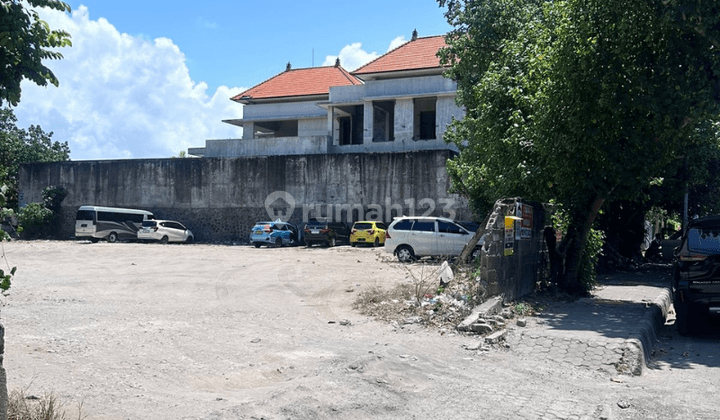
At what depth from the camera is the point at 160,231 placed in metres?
34.8

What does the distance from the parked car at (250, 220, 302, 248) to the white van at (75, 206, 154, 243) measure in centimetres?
915

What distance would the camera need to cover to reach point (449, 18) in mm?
20312

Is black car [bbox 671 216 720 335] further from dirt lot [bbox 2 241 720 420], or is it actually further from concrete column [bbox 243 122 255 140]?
concrete column [bbox 243 122 255 140]

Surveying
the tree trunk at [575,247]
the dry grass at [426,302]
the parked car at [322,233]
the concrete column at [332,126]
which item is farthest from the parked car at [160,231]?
the tree trunk at [575,247]

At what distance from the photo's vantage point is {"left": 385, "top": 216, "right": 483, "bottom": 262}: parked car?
855 inches

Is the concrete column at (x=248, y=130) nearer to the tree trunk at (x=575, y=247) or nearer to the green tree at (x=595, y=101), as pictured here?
the green tree at (x=595, y=101)

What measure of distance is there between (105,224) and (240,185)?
8.38 metres

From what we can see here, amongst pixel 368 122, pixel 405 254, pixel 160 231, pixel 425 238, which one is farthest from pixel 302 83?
pixel 425 238

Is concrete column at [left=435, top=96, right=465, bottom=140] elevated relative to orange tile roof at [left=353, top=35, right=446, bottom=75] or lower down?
lower down

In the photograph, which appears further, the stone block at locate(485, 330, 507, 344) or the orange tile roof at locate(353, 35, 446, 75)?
the orange tile roof at locate(353, 35, 446, 75)

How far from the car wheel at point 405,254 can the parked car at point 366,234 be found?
24.8ft

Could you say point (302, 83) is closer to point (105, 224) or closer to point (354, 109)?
point (354, 109)

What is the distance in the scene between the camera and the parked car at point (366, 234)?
2972 cm

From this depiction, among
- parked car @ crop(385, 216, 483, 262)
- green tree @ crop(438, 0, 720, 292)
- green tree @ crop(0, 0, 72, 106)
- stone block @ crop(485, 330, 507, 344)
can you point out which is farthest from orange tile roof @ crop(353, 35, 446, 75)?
green tree @ crop(0, 0, 72, 106)
